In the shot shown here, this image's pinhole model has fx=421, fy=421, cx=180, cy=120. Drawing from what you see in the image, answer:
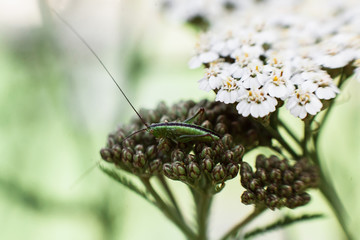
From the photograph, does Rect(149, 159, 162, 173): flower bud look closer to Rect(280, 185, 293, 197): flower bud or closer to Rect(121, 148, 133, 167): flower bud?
Rect(121, 148, 133, 167): flower bud

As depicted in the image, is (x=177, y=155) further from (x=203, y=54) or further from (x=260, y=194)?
(x=203, y=54)

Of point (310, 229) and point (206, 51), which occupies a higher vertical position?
point (206, 51)

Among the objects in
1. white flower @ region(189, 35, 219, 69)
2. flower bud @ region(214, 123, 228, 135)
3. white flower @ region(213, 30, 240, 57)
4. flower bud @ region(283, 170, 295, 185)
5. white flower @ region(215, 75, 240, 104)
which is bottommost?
flower bud @ region(283, 170, 295, 185)

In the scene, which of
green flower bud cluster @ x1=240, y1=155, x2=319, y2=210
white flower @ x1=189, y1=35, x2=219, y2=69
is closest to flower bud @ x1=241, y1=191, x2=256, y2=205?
green flower bud cluster @ x1=240, y1=155, x2=319, y2=210

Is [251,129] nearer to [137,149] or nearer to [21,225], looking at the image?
[137,149]

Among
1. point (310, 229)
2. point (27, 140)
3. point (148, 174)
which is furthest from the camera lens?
point (310, 229)

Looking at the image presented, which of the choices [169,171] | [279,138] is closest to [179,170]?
[169,171]

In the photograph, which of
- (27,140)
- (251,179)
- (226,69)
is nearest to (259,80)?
(226,69)

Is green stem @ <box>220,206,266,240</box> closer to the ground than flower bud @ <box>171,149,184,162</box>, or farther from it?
closer to the ground
